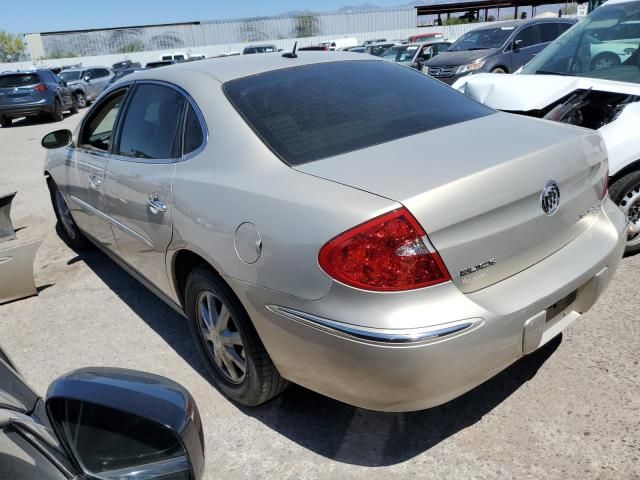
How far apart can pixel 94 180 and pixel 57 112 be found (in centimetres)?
1531

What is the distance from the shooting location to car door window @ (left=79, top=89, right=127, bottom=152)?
12.9ft

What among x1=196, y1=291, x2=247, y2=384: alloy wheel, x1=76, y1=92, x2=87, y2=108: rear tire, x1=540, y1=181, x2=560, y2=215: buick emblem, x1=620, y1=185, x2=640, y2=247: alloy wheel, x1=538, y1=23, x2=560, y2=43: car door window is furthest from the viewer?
x1=76, y1=92, x2=87, y2=108: rear tire

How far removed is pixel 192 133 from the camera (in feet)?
9.32

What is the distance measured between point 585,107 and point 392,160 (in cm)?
301

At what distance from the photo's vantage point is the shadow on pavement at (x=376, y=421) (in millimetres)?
2453

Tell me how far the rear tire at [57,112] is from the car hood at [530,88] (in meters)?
15.4

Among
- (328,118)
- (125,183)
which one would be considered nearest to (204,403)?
(125,183)

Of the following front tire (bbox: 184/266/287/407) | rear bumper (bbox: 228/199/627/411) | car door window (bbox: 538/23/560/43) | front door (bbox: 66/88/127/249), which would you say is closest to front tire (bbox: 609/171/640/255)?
rear bumper (bbox: 228/199/627/411)

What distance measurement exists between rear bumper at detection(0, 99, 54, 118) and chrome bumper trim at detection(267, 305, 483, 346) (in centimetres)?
1714

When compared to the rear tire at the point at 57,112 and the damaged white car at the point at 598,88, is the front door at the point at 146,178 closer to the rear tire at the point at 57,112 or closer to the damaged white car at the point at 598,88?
the damaged white car at the point at 598,88

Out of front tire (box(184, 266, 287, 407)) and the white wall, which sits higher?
front tire (box(184, 266, 287, 407))

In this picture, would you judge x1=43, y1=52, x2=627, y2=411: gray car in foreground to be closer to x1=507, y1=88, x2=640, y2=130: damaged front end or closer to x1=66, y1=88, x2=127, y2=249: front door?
x1=66, y1=88, x2=127, y2=249: front door

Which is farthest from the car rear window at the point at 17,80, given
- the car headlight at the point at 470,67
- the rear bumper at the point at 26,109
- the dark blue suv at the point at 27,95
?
the car headlight at the point at 470,67

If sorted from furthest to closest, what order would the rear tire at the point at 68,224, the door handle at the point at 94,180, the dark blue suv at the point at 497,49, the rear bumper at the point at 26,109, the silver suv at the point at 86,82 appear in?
the silver suv at the point at 86,82, the rear bumper at the point at 26,109, the dark blue suv at the point at 497,49, the rear tire at the point at 68,224, the door handle at the point at 94,180
